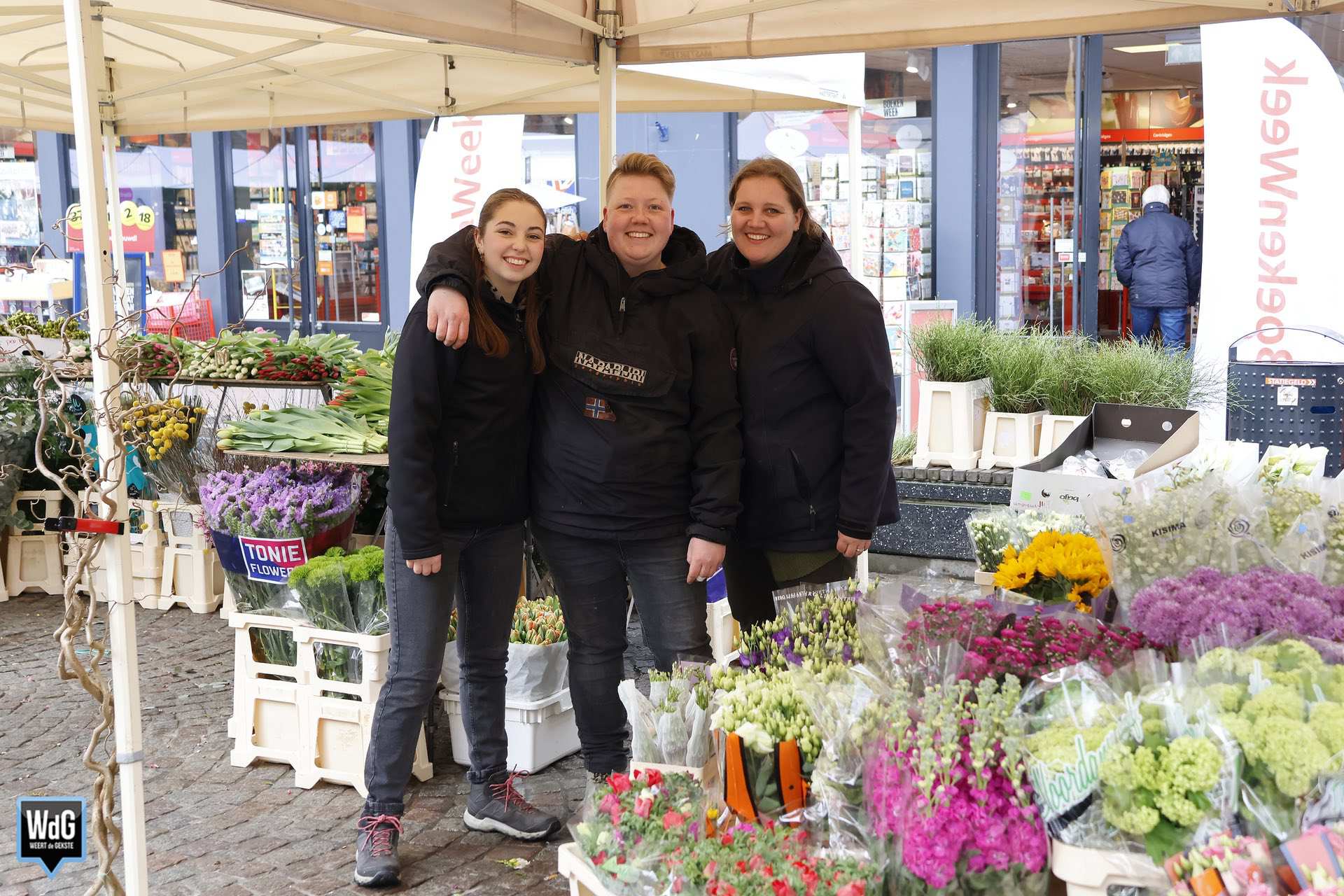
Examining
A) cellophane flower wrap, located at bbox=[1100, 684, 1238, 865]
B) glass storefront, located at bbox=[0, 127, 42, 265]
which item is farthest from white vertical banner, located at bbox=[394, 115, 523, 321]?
glass storefront, located at bbox=[0, 127, 42, 265]

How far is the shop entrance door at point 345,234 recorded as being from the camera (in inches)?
458

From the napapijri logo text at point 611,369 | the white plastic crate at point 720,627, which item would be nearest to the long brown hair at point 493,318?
the napapijri logo text at point 611,369

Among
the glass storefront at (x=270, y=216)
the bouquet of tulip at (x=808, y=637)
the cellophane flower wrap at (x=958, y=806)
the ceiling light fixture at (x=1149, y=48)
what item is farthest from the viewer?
the glass storefront at (x=270, y=216)

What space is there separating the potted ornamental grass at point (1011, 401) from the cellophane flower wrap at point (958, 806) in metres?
3.69

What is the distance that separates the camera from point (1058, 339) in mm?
5863

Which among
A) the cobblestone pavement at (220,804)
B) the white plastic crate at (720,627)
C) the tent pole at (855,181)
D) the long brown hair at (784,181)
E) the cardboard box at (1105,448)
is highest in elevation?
the tent pole at (855,181)

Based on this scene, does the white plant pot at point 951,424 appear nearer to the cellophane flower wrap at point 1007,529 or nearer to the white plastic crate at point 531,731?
the cellophane flower wrap at point 1007,529

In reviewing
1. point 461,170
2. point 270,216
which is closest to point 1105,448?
point 461,170

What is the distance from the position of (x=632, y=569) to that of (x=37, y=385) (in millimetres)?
1394

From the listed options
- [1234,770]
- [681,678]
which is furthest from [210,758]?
[1234,770]

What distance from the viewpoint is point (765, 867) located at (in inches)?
74.2

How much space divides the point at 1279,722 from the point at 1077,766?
0.28 m

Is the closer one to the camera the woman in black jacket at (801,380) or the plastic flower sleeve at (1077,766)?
the plastic flower sleeve at (1077,766)

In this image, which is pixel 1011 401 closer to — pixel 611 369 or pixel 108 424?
pixel 611 369
